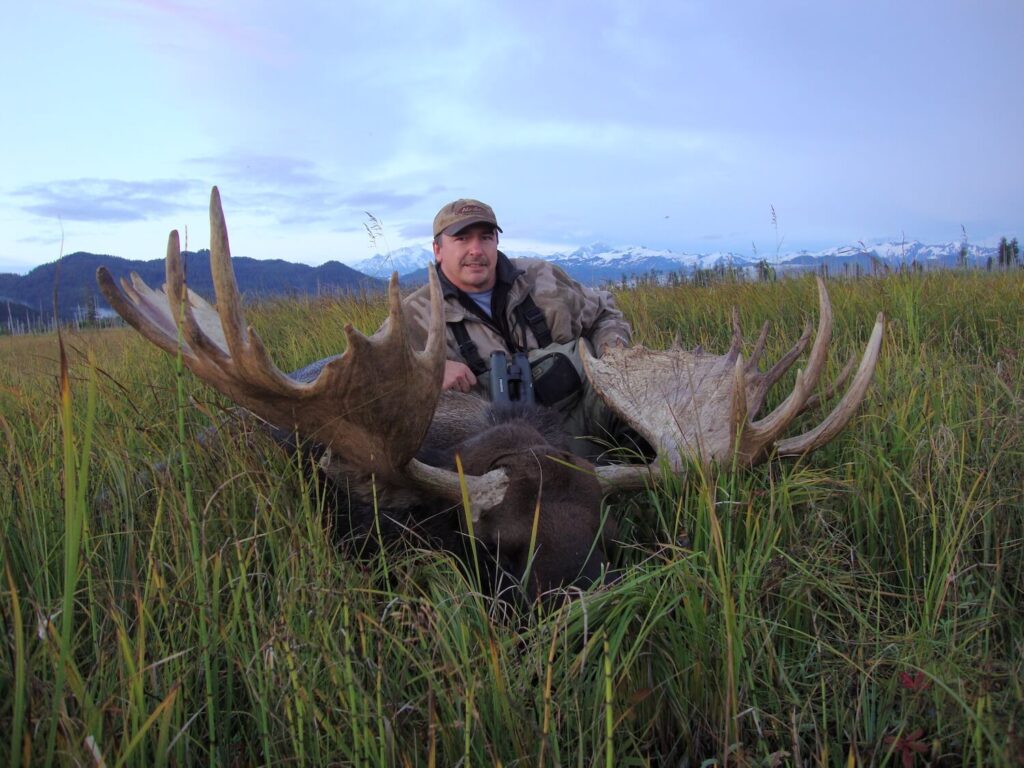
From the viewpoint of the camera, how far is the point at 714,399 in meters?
3.56

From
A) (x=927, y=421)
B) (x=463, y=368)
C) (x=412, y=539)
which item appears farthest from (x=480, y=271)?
(x=927, y=421)

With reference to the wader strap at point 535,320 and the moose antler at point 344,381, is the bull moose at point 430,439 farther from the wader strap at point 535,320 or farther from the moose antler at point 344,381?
the wader strap at point 535,320

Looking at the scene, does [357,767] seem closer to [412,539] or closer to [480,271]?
[412,539]

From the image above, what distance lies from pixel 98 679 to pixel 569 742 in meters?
1.07

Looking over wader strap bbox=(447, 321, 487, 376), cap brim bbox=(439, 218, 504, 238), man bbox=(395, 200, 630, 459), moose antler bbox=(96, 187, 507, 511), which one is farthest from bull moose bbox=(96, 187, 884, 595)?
cap brim bbox=(439, 218, 504, 238)

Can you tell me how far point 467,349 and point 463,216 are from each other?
98cm

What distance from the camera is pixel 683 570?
7.12 feet

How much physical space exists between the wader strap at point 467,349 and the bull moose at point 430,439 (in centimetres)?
132

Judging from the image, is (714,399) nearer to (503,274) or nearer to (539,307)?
(539,307)

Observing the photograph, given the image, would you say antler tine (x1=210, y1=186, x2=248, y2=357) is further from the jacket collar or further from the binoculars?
the jacket collar

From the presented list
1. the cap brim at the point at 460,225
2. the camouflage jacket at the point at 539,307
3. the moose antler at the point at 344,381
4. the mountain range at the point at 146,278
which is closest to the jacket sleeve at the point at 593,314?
the camouflage jacket at the point at 539,307

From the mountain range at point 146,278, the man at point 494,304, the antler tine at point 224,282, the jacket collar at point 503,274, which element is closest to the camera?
the antler tine at point 224,282

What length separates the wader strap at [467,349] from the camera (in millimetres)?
4824

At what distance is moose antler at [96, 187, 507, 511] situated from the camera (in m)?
2.54
